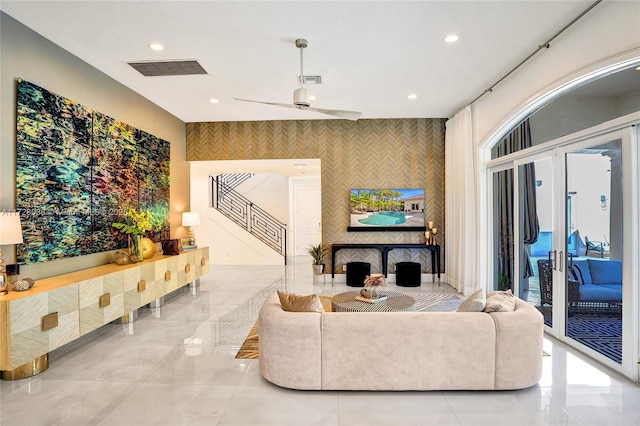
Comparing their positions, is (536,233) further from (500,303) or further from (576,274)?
(500,303)

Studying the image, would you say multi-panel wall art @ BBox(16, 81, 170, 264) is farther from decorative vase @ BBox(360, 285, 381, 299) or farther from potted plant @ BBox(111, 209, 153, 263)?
decorative vase @ BBox(360, 285, 381, 299)

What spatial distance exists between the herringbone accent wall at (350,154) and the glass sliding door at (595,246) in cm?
348

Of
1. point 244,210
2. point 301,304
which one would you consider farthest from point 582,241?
point 244,210

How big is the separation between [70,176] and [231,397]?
10.4ft

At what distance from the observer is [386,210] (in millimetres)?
7309

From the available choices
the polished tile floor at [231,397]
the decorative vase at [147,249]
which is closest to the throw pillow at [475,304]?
the polished tile floor at [231,397]

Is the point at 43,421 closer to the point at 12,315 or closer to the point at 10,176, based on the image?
the point at 12,315

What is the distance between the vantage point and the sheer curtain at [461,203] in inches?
238

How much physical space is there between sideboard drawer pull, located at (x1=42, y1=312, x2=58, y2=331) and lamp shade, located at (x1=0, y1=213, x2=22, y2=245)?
2.34 ft

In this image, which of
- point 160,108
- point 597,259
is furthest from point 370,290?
point 160,108

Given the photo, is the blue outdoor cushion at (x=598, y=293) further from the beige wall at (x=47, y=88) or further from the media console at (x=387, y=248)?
the beige wall at (x=47, y=88)

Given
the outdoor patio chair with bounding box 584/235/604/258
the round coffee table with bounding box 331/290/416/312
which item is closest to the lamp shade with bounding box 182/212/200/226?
the round coffee table with bounding box 331/290/416/312

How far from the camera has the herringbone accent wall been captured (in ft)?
23.9

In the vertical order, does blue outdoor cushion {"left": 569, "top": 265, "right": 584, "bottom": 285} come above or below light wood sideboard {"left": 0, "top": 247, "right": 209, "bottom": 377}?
above
